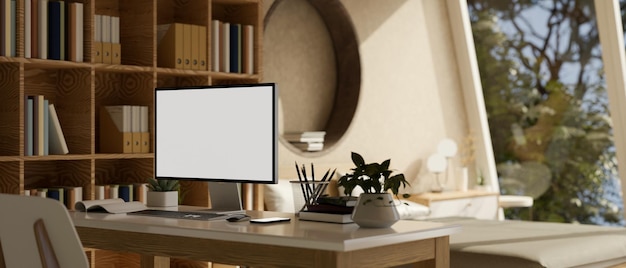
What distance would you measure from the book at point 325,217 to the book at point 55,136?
155cm

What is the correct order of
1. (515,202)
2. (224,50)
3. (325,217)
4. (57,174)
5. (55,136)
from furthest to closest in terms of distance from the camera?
(515,202), (224,50), (57,174), (55,136), (325,217)

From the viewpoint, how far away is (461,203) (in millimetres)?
6500

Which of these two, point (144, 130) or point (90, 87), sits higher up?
point (90, 87)

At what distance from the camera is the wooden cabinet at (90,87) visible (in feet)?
13.0

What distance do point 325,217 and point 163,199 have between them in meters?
0.80

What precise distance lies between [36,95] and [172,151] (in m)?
1.08

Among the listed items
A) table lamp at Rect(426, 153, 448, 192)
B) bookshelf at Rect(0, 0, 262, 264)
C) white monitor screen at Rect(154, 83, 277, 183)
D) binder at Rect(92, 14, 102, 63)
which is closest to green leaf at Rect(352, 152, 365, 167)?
white monitor screen at Rect(154, 83, 277, 183)

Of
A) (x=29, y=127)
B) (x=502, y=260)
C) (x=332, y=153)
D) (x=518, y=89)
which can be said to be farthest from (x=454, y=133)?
(x=29, y=127)

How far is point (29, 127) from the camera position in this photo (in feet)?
13.1

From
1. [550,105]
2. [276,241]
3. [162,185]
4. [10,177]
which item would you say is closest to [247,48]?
[10,177]

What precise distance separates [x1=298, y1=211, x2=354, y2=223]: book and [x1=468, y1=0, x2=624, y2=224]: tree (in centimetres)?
410

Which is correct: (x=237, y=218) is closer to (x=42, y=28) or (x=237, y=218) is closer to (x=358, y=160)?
(x=358, y=160)

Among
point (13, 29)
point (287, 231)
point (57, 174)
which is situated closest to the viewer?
point (287, 231)

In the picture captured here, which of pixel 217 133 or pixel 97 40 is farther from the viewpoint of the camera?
pixel 97 40
